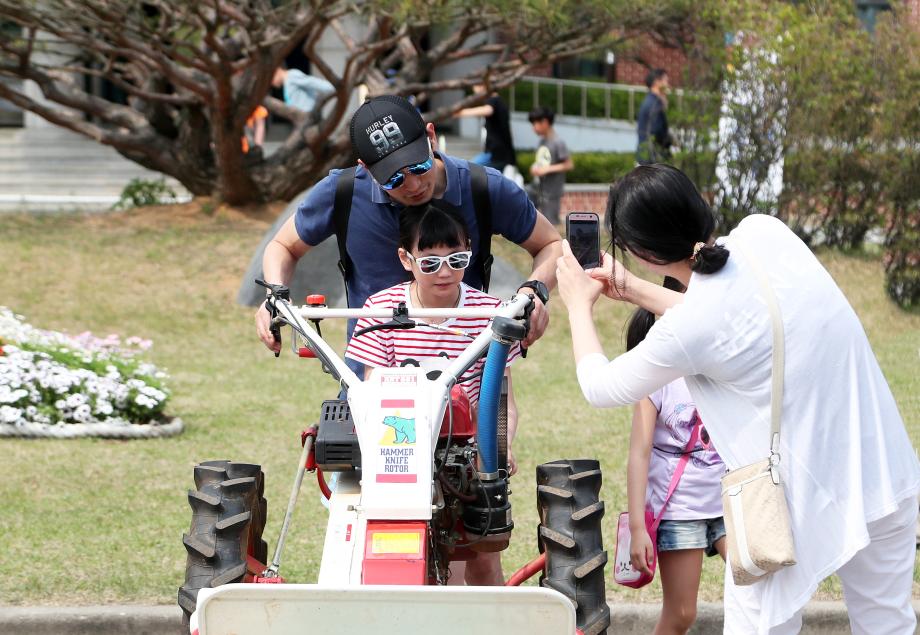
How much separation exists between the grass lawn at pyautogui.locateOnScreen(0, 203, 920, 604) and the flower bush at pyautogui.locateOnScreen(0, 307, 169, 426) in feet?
0.94

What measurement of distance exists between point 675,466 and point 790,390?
1.28 metres

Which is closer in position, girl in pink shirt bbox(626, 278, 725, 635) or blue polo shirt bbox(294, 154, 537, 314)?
girl in pink shirt bbox(626, 278, 725, 635)

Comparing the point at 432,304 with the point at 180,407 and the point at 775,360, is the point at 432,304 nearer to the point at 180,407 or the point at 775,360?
the point at 775,360

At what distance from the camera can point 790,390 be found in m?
3.46

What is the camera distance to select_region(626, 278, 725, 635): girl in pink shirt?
465 cm

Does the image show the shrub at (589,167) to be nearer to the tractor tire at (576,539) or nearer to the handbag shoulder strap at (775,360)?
the tractor tire at (576,539)

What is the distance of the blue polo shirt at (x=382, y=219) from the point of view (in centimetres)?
509

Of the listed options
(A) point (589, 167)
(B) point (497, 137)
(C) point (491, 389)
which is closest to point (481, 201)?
(C) point (491, 389)

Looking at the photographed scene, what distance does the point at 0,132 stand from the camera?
27750 millimetres

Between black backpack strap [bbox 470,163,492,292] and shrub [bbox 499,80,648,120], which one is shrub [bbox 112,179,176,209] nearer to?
black backpack strap [bbox 470,163,492,292]

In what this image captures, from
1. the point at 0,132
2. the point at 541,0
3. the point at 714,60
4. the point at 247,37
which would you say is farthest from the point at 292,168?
the point at 0,132

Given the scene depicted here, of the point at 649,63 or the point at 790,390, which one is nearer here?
the point at 790,390

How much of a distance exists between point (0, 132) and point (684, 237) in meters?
26.2

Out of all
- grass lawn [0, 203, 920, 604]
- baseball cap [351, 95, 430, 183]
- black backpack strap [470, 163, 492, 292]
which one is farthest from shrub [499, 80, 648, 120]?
baseball cap [351, 95, 430, 183]
